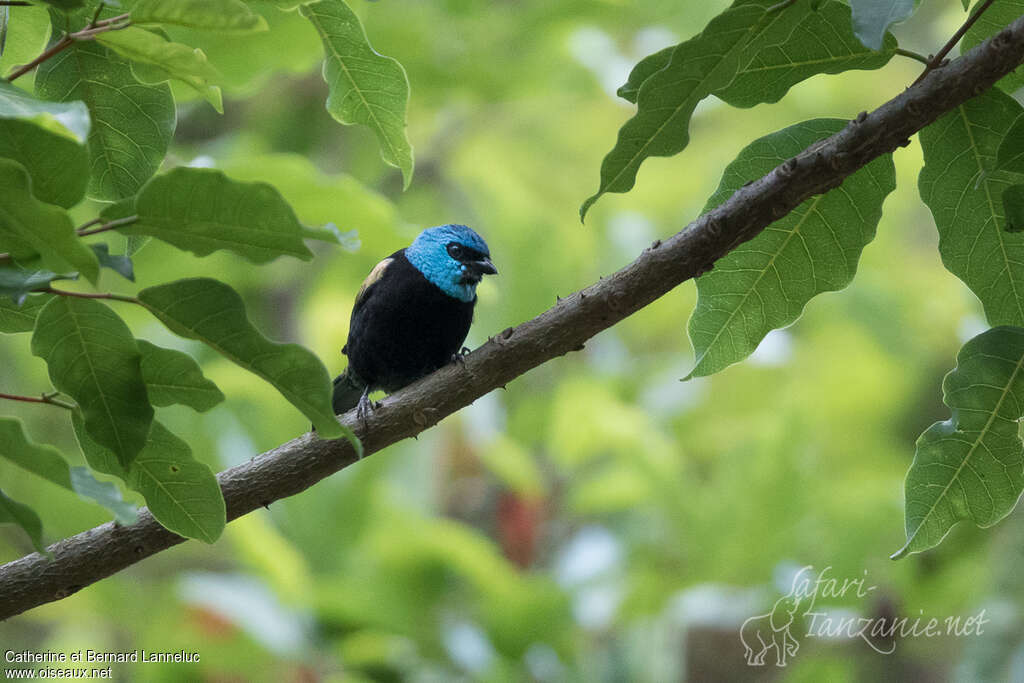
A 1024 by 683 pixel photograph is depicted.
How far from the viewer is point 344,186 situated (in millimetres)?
3609

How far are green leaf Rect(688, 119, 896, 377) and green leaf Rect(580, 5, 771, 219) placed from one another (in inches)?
8.7

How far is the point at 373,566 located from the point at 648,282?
2.95 meters

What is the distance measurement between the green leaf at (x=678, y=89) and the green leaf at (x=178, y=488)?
2.48 ft

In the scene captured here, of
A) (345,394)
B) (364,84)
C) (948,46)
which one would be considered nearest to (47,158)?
(364,84)

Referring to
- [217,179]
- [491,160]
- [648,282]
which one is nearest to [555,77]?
[491,160]

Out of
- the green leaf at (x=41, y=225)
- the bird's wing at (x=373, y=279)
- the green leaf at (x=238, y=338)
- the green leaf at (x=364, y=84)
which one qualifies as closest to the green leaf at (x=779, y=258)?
the green leaf at (x=364, y=84)

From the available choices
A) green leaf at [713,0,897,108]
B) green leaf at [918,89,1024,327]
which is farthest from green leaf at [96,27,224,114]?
green leaf at [918,89,1024,327]

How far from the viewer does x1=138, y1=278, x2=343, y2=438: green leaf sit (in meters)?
1.47

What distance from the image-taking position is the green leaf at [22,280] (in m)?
1.35

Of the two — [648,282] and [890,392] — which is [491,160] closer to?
[890,392]

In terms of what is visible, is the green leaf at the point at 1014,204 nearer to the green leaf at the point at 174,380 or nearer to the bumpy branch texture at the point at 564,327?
the bumpy branch texture at the point at 564,327

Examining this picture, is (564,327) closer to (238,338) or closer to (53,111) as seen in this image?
(238,338)

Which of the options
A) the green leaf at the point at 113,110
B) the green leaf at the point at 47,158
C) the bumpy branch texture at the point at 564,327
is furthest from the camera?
the green leaf at the point at 113,110

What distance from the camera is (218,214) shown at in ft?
4.62
